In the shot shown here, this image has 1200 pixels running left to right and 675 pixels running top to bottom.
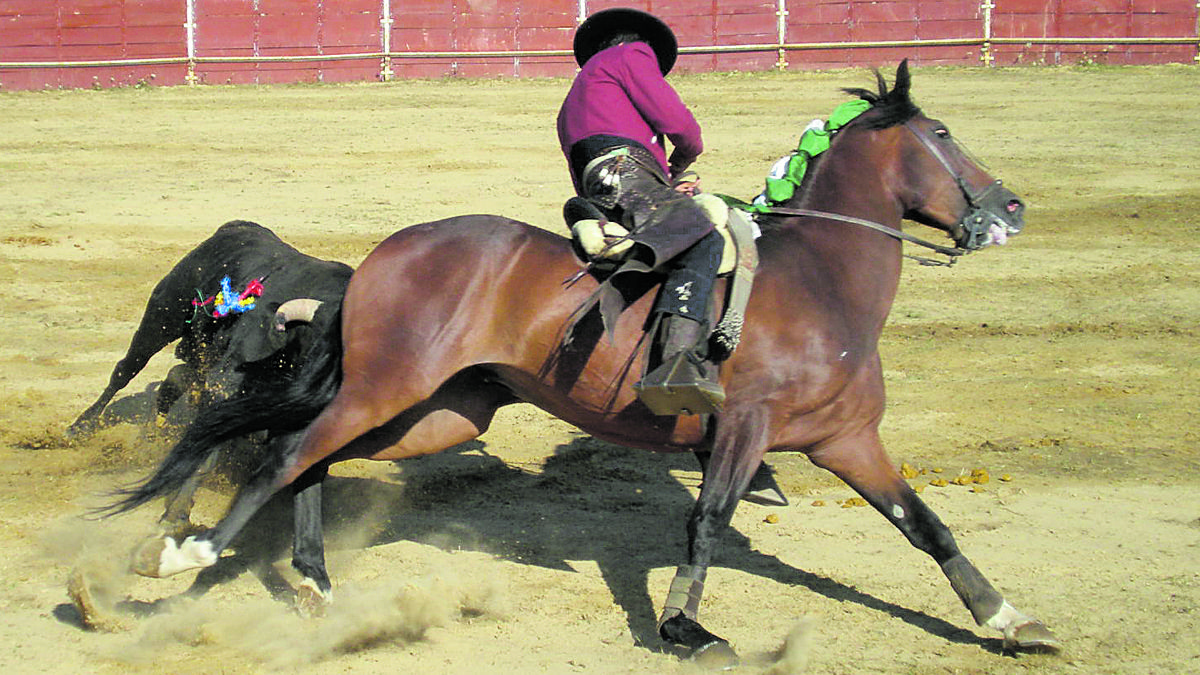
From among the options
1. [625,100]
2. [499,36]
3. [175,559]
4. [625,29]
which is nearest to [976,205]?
[625,100]

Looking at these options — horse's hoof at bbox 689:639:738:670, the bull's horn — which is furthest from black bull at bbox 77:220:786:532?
horse's hoof at bbox 689:639:738:670

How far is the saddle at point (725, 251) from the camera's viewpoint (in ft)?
15.2

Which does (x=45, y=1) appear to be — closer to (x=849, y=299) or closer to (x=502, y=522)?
(x=502, y=522)

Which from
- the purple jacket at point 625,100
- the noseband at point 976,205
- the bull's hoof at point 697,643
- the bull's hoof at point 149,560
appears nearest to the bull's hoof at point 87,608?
the bull's hoof at point 149,560

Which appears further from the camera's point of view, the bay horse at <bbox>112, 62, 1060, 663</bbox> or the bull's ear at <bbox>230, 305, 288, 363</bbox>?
the bull's ear at <bbox>230, 305, 288, 363</bbox>

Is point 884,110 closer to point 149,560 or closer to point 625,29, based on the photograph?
point 625,29

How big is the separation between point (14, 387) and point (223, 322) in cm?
255

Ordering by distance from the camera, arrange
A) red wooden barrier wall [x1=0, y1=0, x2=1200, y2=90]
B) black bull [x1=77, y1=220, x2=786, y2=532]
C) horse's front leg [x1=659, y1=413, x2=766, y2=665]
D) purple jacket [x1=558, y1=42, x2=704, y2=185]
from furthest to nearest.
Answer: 1. red wooden barrier wall [x1=0, y1=0, x2=1200, y2=90]
2. black bull [x1=77, y1=220, x2=786, y2=532]
3. purple jacket [x1=558, y1=42, x2=704, y2=185]
4. horse's front leg [x1=659, y1=413, x2=766, y2=665]

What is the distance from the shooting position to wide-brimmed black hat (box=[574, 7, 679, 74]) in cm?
510

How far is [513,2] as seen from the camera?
19.5m

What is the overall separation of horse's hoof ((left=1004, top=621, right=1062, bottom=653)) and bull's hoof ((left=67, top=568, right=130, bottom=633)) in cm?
321

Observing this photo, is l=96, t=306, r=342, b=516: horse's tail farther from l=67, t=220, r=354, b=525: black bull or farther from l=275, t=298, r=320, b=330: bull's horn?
l=275, t=298, r=320, b=330: bull's horn

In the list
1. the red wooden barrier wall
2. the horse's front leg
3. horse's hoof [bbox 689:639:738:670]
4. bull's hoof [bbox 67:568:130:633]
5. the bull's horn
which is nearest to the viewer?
horse's hoof [bbox 689:639:738:670]

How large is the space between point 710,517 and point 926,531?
0.86 m
